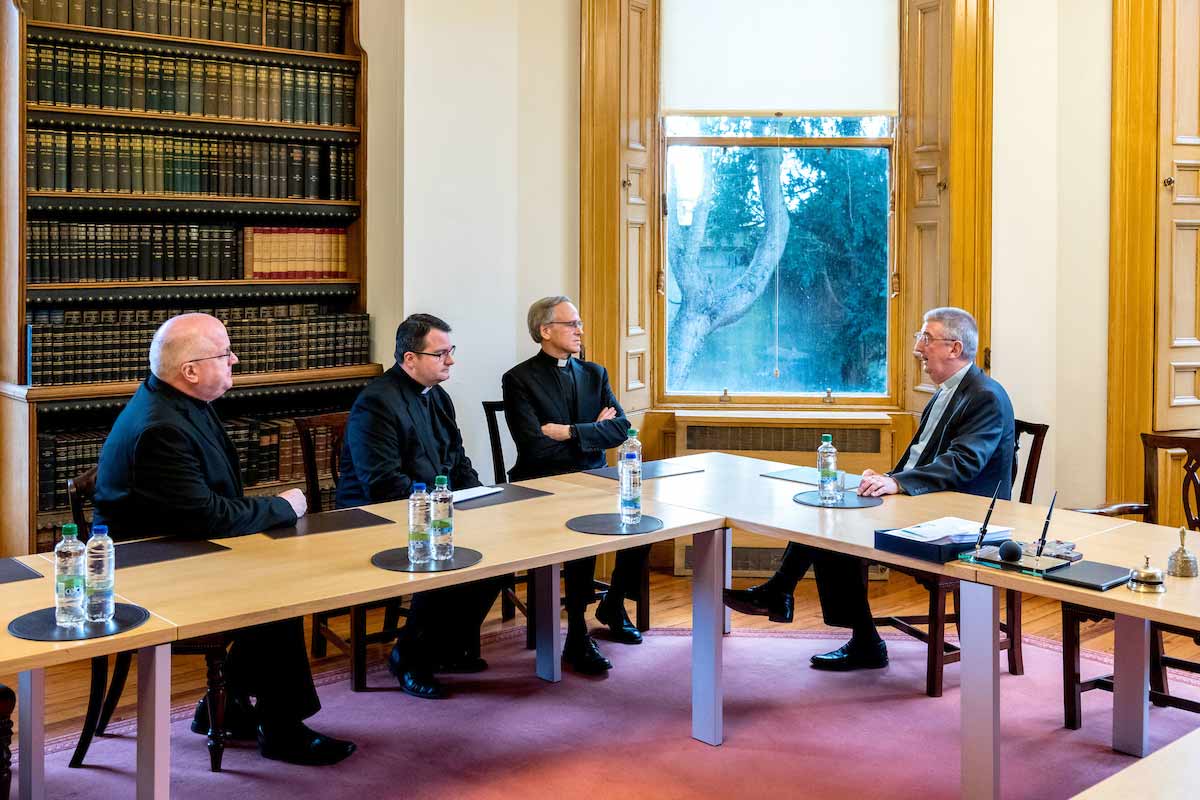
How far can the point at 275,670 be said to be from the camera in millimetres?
3467

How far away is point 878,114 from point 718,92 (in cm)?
77

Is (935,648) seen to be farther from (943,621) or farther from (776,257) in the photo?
(776,257)

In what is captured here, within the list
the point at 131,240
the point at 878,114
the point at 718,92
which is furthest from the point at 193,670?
the point at 878,114

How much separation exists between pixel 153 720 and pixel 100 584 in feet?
1.00

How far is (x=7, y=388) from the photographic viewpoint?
4.80 m

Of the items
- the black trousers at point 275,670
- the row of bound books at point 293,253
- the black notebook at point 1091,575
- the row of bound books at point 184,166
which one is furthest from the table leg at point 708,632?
the row of bound books at point 184,166

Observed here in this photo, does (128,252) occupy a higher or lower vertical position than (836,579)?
higher

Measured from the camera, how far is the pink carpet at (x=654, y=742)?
339 cm

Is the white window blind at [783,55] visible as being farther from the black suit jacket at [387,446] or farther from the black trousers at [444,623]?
the black trousers at [444,623]

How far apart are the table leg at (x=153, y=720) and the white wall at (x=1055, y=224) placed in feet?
13.3

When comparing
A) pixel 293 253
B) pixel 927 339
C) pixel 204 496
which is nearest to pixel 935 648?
pixel 927 339

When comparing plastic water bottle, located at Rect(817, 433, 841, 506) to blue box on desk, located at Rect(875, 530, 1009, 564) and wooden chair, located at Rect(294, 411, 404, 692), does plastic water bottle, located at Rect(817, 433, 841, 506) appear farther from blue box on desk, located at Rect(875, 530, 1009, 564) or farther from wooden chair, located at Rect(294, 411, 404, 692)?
wooden chair, located at Rect(294, 411, 404, 692)

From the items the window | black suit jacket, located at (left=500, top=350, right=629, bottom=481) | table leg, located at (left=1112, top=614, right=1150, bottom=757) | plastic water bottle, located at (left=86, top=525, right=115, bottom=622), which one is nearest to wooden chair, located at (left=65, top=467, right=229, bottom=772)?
plastic water bottle, located at (left=86, top=525, right=115, bottom=622)

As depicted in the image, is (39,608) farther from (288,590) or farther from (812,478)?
(812,478)
